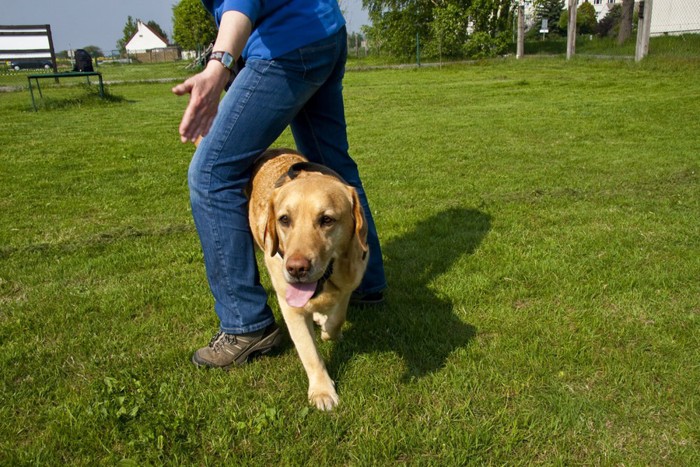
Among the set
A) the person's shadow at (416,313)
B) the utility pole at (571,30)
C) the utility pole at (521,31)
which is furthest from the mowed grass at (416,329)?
the utility pole at (521,31)

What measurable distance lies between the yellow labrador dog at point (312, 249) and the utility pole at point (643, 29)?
19449 millimetres

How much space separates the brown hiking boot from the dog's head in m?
0.55

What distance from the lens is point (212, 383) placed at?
9.50 feet

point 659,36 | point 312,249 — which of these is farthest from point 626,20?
point 312,249

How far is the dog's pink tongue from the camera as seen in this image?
102 inches

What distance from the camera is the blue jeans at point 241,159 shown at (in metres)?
2.79

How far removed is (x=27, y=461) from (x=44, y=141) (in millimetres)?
10512

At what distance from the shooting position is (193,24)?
54438 millimetres

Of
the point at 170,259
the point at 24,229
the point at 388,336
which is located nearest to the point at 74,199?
the point at 24,229

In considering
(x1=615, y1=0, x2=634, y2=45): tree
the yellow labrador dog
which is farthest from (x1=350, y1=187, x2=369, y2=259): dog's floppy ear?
(x1=615, y1=0, x2=634, y2=45): tree

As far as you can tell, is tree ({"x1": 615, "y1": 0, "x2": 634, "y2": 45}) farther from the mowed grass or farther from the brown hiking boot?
the brown hiking boot

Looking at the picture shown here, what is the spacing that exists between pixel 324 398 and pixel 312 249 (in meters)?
0.78

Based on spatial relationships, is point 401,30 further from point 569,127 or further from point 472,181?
point 472,181

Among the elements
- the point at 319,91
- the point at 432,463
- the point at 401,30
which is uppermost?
the point at 401,30
